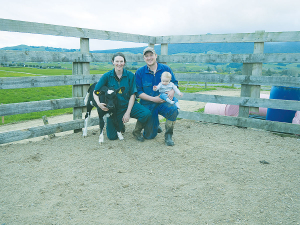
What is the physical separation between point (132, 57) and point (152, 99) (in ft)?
6.65

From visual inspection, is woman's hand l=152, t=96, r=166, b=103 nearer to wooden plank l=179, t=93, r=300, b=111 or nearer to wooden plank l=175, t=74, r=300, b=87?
wooden plank l=179, t=93, r=300, b=111

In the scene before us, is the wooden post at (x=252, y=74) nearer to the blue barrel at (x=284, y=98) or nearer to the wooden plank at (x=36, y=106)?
the blue barrel at (x=284, y=98)

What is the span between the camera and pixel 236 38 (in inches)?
235

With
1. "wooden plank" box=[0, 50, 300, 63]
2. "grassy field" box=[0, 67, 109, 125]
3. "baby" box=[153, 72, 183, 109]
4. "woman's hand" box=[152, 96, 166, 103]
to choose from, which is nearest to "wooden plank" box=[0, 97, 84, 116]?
"wooden plank" box=[0, 50, 300, 63]

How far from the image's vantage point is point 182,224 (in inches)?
95.9

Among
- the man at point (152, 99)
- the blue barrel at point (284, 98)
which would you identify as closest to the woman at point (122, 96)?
the man at point (152, 99)

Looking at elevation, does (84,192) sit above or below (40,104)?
below

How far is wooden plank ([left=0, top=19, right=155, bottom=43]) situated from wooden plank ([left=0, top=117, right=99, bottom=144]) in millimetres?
1716

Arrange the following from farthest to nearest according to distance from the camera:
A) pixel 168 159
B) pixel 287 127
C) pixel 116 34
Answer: pixel 116 34 → pixel 287 127 → pixel 168 159

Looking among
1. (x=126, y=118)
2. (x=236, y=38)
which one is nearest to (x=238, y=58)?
(x=236, y=38)

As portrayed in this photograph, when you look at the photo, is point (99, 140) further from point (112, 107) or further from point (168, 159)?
point (168, 159)

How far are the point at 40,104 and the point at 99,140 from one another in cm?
126

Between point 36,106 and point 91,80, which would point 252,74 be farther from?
point 36,106

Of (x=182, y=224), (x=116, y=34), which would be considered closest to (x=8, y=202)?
(x=182, y=224)
